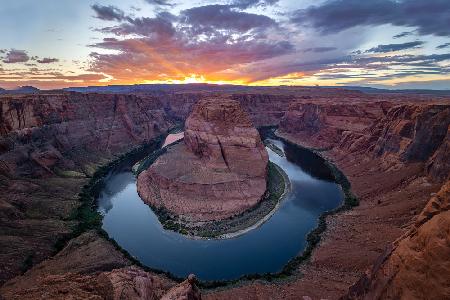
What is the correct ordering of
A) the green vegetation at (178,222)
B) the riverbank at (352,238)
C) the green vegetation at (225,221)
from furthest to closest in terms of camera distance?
the green vegetation at (225,221) < the green vegetation at (178,222) < the riverbank at (352,238)

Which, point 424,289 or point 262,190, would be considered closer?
point 424,289

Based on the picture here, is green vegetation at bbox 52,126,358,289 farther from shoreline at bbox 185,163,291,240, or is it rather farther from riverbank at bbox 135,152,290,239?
shoreline at bbox 185,163,291,240

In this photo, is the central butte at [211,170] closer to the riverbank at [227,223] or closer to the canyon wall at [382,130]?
the riverbank at [227,223]

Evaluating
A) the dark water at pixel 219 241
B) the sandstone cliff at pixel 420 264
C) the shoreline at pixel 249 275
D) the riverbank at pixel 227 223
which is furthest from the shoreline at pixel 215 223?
the sandstone cliff at pixel 420 264

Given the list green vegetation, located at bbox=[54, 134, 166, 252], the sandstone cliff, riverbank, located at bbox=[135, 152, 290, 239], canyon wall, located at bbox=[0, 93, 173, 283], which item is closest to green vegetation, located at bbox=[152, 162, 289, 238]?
riverbank, located at bbox=[135, 152, 290, 239]

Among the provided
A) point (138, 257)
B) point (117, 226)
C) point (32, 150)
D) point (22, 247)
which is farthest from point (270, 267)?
point (32, 150)

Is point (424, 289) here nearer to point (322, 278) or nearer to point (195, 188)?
point (322, 278)
